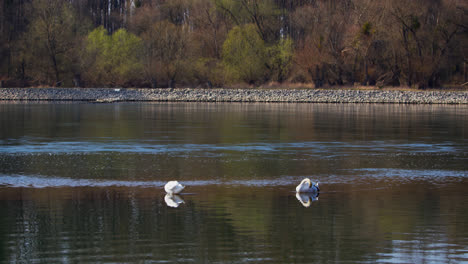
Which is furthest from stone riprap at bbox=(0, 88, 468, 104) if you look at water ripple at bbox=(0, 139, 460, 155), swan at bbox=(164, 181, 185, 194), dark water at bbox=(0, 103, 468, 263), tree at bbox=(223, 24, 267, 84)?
swan at bbox=(164, 181, 185, 194)

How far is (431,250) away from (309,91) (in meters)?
61.2

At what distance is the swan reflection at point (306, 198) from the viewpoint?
49.5 ft

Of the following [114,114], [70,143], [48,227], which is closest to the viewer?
[48,227]

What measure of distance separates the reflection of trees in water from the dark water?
0.09 feet

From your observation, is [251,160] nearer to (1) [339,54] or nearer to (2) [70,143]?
(2) [70,143]

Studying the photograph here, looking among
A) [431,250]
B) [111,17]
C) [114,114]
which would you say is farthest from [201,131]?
[111,17]

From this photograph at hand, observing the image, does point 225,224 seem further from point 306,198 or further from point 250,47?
point 250,47

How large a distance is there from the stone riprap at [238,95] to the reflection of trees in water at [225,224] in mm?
52299

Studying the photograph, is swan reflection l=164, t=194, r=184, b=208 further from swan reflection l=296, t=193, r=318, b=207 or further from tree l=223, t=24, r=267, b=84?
tree l=223, t=24, r=267, b=84

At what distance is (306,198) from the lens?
15.7 metres

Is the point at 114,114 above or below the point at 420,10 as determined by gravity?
below

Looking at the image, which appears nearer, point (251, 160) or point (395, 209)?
point (395, 209)

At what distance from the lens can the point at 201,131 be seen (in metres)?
33.5

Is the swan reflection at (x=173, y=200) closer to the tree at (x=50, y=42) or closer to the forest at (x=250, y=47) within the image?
the forest at (x=250, y=47)
